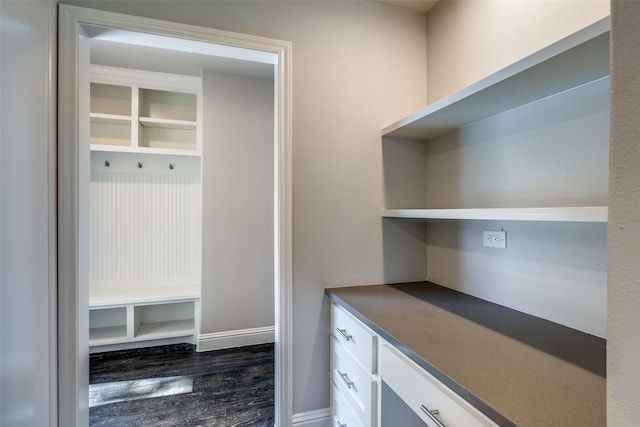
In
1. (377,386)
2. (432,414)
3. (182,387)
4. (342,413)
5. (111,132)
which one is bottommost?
(182,387)

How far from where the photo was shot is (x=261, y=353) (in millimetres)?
→ 2709

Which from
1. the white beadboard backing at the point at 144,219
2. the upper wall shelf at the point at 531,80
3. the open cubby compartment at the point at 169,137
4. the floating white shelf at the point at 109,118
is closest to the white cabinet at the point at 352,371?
the upper wall shelf at the point at 531,80

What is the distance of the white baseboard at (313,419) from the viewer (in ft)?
5.53

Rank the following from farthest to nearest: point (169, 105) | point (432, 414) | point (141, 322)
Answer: point (169, 105) < point (141, 322) < point (432, 414)

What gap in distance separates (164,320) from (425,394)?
287 cm

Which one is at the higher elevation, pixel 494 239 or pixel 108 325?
pixel 494 239

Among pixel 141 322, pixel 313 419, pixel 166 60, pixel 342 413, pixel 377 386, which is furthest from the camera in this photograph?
pixel 141 322

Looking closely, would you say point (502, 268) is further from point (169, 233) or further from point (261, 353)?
point (169, 233)

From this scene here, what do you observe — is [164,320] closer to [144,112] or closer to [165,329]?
[165,329]

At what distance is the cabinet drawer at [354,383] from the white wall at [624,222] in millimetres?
946

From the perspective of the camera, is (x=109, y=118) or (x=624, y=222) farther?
(x=109, y=118)

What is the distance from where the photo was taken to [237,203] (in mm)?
2818

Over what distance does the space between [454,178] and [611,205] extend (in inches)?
52.3

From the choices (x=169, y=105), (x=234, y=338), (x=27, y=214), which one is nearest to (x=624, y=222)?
(x=27, y=214)
